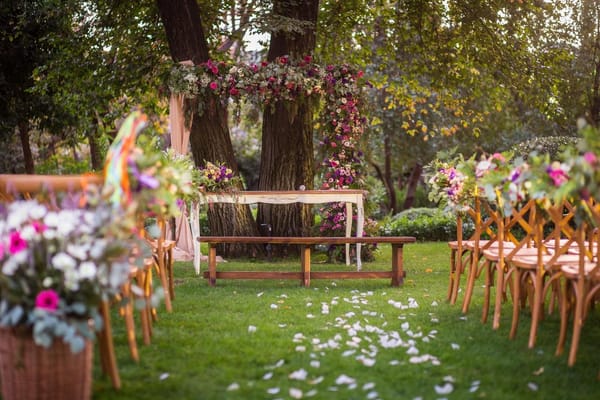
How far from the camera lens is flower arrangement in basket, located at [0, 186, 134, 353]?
10.9 ft

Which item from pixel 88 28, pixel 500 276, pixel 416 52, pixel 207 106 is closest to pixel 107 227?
pixel 500 276

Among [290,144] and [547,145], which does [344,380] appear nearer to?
[290,144]

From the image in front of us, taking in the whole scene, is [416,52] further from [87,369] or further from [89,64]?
[87,369]

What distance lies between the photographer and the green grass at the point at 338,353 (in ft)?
13.5

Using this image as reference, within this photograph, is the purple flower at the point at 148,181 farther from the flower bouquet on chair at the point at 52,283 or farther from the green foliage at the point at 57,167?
the green foliage at the point at 57,167

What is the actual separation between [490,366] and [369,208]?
6168 mm

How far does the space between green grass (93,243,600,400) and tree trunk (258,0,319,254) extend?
3779 millimetres

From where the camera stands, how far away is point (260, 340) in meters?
5.25

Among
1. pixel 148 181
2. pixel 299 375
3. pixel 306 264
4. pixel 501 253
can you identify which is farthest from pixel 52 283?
pixel 306 264

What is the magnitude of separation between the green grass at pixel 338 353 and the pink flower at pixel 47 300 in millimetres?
828

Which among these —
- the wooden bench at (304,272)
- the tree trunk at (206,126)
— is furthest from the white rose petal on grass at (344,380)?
the tree trunk at (206,126)

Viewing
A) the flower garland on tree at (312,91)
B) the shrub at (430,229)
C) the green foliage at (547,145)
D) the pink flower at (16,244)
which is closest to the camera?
the pink flower at (16,244)

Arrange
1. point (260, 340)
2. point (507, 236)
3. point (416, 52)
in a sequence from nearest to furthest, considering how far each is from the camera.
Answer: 1. point (260, 340)
2. point (507, 236)
3. point (416, 52)

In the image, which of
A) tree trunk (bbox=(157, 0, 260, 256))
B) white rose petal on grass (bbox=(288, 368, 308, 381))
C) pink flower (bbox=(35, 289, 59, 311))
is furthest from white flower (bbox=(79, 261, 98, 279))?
tree trunk (bbox=(157, 0, 260, 256))
